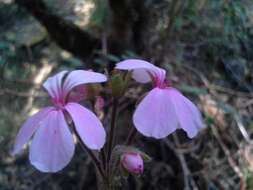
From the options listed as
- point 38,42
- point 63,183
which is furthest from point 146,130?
point 38,42

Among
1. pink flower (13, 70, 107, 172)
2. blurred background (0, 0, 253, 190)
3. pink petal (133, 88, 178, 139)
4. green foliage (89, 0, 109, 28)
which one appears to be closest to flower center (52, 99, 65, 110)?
pink flower (13, 70, 107, 172)

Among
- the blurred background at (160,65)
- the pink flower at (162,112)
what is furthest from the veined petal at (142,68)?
the blurred background at (160,65)

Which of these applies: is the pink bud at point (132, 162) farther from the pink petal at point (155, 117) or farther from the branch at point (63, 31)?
the branch at point (63, 31)

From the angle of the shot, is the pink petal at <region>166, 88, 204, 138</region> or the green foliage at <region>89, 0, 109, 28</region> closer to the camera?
the pink petal at <region>166, 88, 204, 138</region>

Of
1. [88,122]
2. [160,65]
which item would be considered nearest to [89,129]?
[88,122]

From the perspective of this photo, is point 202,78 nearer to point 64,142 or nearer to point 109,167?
point 109,167

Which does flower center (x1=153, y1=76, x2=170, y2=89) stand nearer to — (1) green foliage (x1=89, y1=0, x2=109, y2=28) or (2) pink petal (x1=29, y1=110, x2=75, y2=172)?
(2) pink petal (x1=29, y1=110, x2=75, y2=172)

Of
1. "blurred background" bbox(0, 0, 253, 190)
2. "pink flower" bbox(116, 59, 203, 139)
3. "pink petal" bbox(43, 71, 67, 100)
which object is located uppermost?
"pink flower" bbox(116, 59, 203, 139)
